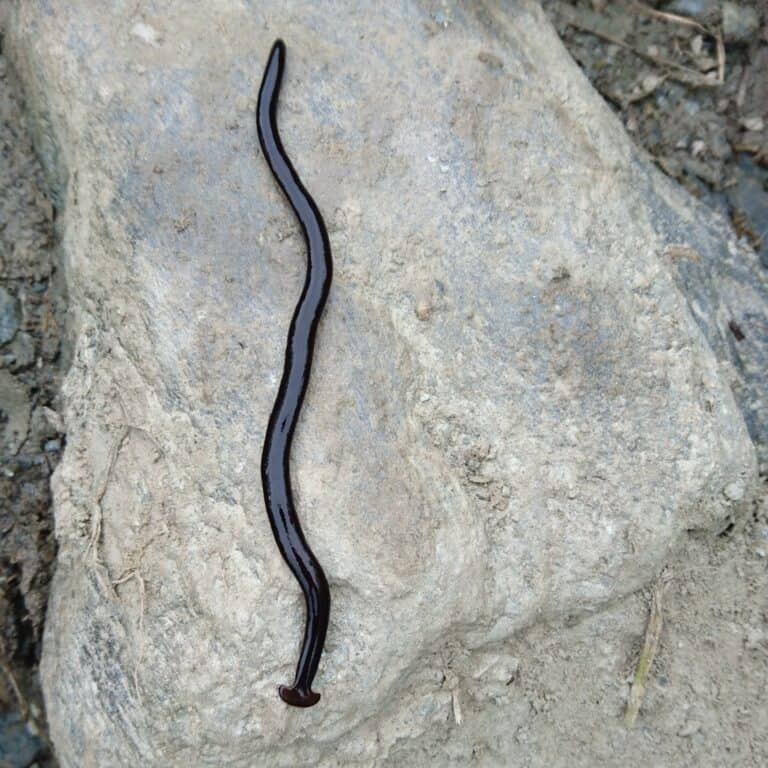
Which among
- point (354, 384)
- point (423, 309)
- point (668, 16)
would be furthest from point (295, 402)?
point (668, 16)

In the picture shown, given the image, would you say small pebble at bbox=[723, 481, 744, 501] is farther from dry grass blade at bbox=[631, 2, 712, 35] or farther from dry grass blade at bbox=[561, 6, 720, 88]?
dry grass blade at bbox=[631, 2, 712, 35]

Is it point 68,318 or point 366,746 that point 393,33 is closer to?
point 68,318

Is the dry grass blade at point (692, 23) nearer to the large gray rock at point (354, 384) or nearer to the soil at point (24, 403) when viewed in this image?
the large gray rock at point (354, 384)

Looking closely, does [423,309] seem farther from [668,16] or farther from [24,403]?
[668,16]

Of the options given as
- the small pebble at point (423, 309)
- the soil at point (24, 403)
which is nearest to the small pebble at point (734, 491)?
the small pebble at point (423, 309)

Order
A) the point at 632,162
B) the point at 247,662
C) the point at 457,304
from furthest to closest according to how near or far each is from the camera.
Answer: the point at 632,162 → the point at 457,304 → the point at 247,662

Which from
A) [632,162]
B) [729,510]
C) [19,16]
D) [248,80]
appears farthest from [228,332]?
[729,510]
